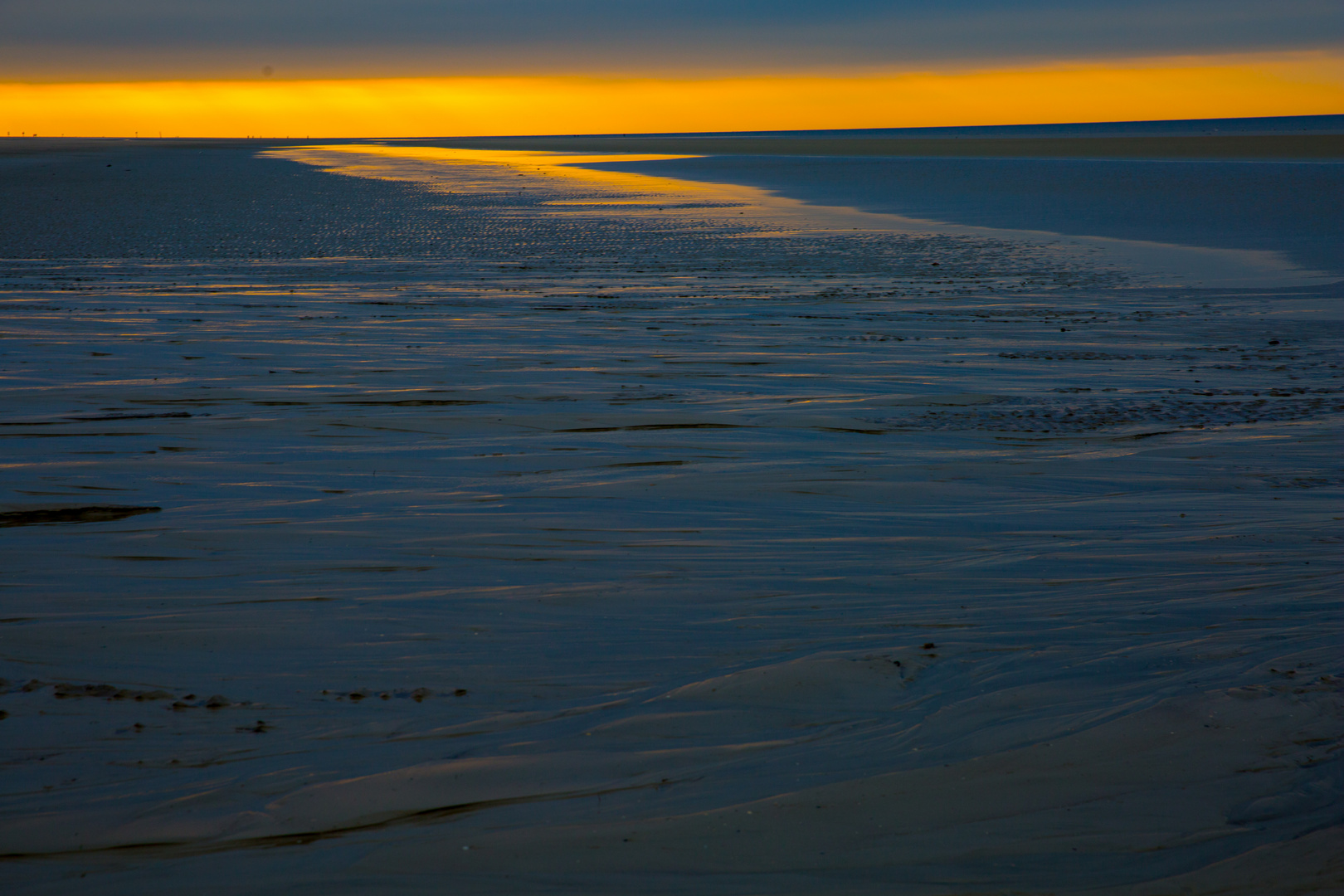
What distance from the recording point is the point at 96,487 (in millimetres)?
4527

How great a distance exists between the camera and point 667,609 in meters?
3.52

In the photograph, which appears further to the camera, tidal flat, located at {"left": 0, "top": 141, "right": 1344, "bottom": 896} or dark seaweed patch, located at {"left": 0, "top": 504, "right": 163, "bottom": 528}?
dark seaweed patch, located at {"left": 0, "top": 504, "right": 163, "bottom": 528}

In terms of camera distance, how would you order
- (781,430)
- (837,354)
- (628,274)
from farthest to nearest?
(628,274)
(837,354)
(781,430)

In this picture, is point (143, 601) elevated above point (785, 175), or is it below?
below

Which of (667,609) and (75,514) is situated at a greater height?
(75,514)

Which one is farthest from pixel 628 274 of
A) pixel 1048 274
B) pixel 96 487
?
pixel 96 487

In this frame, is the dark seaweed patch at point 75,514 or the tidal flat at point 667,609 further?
the dark seaweed patch at point 75,514

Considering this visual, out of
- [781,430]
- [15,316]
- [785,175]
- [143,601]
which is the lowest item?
[143,601]

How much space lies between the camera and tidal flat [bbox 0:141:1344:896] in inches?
96.2

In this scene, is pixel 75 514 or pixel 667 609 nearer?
pixel 667 609

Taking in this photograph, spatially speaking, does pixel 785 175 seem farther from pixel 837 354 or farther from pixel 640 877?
pixel 640 877

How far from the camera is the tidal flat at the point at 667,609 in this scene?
2443 millimetres

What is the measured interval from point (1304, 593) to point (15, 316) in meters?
9.18

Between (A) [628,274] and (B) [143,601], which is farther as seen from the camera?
(A) [628,274]
